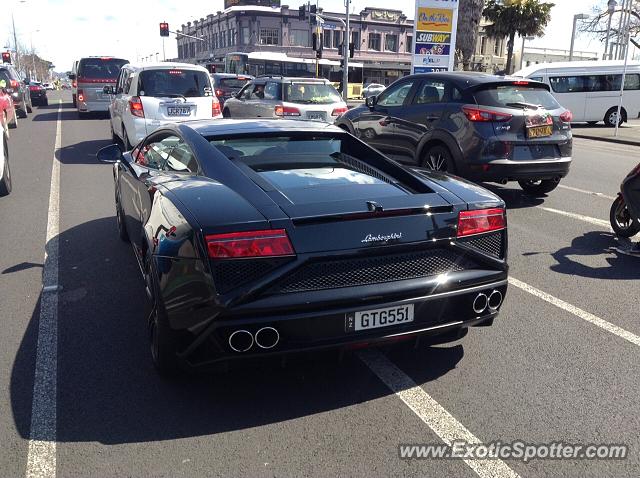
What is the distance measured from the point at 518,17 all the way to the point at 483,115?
117 feet

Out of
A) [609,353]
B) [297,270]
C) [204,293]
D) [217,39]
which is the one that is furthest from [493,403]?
[217,39]

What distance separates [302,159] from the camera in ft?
12.9

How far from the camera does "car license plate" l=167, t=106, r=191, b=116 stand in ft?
36.3

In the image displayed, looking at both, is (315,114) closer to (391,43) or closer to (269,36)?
(269,36)

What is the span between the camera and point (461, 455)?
8.88 feet

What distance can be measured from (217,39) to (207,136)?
84.7m

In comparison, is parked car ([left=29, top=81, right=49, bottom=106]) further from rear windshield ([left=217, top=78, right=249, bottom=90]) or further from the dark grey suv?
the dark grey suv

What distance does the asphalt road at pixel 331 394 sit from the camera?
268 cm

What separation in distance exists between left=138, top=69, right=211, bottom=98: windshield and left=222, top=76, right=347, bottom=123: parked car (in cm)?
193

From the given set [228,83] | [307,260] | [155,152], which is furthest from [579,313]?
[228,83]

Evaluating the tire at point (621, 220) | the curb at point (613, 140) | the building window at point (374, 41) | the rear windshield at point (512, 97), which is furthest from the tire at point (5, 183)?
the building window at point (374, 41)

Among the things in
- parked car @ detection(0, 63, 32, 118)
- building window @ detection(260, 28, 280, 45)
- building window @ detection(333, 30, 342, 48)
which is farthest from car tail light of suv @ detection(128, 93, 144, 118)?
building window @ detection(333, 30, 342, 48)

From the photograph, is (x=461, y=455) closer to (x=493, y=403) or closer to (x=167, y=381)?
(x=493, y=403)

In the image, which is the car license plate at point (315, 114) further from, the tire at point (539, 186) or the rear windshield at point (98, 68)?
the rear windshield at point (98, 68)
